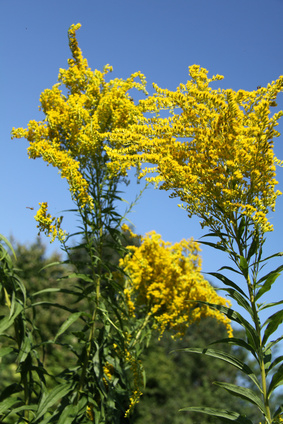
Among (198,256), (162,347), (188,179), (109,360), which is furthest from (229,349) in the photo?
(188,179)

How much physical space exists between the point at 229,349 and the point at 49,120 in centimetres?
1334

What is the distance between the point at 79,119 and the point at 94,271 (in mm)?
1568

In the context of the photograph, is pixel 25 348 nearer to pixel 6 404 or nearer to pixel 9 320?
pixel 9 320

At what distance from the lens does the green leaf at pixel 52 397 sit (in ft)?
10.6

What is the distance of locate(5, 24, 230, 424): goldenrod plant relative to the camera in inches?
138

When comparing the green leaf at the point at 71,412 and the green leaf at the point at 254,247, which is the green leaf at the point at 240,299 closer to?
the green leaf at the point at 254,247

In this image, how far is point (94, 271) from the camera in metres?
3.78

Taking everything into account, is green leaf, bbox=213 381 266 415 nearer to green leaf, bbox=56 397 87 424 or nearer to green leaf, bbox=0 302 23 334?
green leaf, bbox=56 397 87 424

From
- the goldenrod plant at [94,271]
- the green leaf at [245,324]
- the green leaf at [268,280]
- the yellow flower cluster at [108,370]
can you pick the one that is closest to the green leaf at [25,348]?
the goldenrod plant at [94,271]

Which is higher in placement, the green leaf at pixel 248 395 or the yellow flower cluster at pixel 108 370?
the yellow flower cluster at pixel 108 370


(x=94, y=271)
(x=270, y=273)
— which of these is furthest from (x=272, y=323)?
(x=94, y=271)

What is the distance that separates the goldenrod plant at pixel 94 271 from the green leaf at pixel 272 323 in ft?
4.80

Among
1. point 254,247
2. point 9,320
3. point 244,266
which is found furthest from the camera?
point 9,320

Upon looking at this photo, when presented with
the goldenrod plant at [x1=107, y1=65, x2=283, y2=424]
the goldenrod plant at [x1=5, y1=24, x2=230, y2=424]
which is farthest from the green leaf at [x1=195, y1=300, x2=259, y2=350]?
the goldenrod plant at [x1=5, y1=24, x2=230, y2=424]
